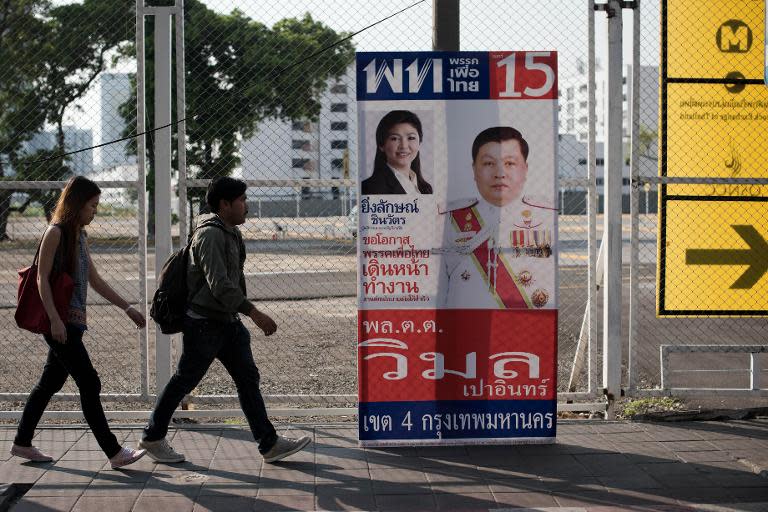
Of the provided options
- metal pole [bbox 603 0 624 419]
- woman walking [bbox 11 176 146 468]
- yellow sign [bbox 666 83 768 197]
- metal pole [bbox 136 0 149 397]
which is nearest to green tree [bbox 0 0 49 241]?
metal pole [bbox 136 0 149 397]

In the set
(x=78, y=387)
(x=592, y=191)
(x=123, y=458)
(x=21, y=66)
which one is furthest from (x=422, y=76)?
(x=21, y=66)

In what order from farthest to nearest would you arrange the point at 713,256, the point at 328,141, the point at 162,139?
1. the point at 328,141
2. the point at 713,256
3. the point at 162,139

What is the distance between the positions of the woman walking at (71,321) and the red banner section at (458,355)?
1536 mm

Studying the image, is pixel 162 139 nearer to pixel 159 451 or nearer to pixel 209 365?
pixel 209 365

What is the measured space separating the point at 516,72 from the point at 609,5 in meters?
1.12

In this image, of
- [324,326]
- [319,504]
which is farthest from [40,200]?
[319,504]

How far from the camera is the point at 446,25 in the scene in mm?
6379

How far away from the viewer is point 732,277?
700 cm

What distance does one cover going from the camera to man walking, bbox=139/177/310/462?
548 cm

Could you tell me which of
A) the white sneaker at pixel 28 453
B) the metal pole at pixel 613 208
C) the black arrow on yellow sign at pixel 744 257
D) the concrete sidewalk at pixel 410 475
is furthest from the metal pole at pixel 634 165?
the white sneaker at pixel 28 453

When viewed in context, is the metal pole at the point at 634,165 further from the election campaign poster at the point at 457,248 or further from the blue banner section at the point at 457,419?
the blue banner section at the point at 457,419

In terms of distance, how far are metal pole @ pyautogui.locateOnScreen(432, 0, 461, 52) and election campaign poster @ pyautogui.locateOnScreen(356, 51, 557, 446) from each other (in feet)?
1.17

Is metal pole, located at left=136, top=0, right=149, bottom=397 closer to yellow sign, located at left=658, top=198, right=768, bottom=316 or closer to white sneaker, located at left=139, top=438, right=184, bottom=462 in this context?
white sneaker, located at left=139, top=438, right=184, bottom=462

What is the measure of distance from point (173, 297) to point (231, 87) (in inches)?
461
